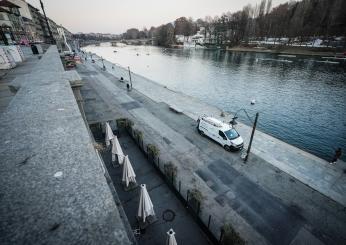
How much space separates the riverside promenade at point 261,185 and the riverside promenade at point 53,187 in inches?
370

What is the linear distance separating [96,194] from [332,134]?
34.1 m

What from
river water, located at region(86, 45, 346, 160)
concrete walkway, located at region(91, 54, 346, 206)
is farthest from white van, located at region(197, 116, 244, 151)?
river water, located at region(86, 45, 346, 160)

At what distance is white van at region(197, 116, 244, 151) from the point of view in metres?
17.3

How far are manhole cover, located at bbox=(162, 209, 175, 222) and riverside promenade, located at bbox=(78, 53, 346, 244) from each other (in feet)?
6.65

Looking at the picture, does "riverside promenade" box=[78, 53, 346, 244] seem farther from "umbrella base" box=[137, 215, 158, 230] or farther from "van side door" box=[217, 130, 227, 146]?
"umbrella base" box=[137, 215, 158, 230]

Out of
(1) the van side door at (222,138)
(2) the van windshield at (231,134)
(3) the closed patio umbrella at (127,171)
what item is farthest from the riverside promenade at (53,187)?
(2) the van windshield at (231,134)

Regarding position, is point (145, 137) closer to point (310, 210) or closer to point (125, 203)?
point (125, 203)

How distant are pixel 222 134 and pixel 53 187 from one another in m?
16.4

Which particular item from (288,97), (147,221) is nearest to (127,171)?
(147,221)

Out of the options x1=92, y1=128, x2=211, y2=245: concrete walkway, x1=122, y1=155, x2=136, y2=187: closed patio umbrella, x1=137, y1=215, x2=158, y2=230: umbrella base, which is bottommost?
x1=92, y1=128, x2=211, y2=245: concrete walkway

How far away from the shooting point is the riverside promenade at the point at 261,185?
10531 mm

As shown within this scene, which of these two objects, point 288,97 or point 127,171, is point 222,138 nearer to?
point 127,171

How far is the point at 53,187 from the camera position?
331 centimetres

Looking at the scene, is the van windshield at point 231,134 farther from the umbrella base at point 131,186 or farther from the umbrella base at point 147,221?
the umbrella base at point 147,221
